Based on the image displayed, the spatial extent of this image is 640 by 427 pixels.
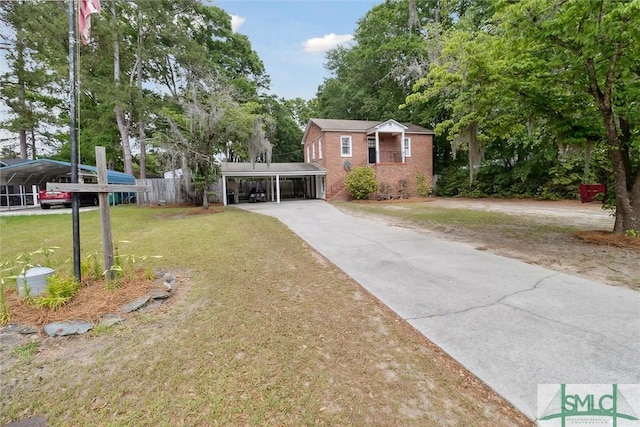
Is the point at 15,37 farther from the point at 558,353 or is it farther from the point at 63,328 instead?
the point at 558,353

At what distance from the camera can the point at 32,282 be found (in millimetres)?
3600

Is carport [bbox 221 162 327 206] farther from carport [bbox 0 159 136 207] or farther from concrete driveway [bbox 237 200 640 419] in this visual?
concrete driveway [bbox 237 200 640 419]

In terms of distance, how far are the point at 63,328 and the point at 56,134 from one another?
119ft

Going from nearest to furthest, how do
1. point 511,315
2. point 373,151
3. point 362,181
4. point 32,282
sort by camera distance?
1. point 511,315
2. point 32,282
3. point 362,181
4. point 373,151

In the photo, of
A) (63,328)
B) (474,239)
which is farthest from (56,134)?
(474,239)

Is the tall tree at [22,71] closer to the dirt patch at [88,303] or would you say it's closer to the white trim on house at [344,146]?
the white trim on house at [344,146]

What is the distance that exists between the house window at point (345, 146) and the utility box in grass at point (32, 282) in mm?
18242

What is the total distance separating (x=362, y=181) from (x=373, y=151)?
14.3 ft

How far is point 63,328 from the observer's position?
3.03 m

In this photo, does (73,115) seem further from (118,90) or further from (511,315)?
(118,90)

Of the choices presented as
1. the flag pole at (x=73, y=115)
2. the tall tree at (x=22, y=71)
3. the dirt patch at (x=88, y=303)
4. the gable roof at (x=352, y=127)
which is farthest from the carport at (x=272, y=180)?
the dirt patch at (x=88, y=303)

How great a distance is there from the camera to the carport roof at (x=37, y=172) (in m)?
15.4

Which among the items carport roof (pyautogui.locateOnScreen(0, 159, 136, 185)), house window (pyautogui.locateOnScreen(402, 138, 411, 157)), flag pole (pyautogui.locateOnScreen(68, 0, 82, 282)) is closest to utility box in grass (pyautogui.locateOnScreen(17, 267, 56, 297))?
flag pole (pyautogui.locateOnScreen(68, 0, 82, 282))

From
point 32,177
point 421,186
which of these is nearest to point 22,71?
point 32,177
